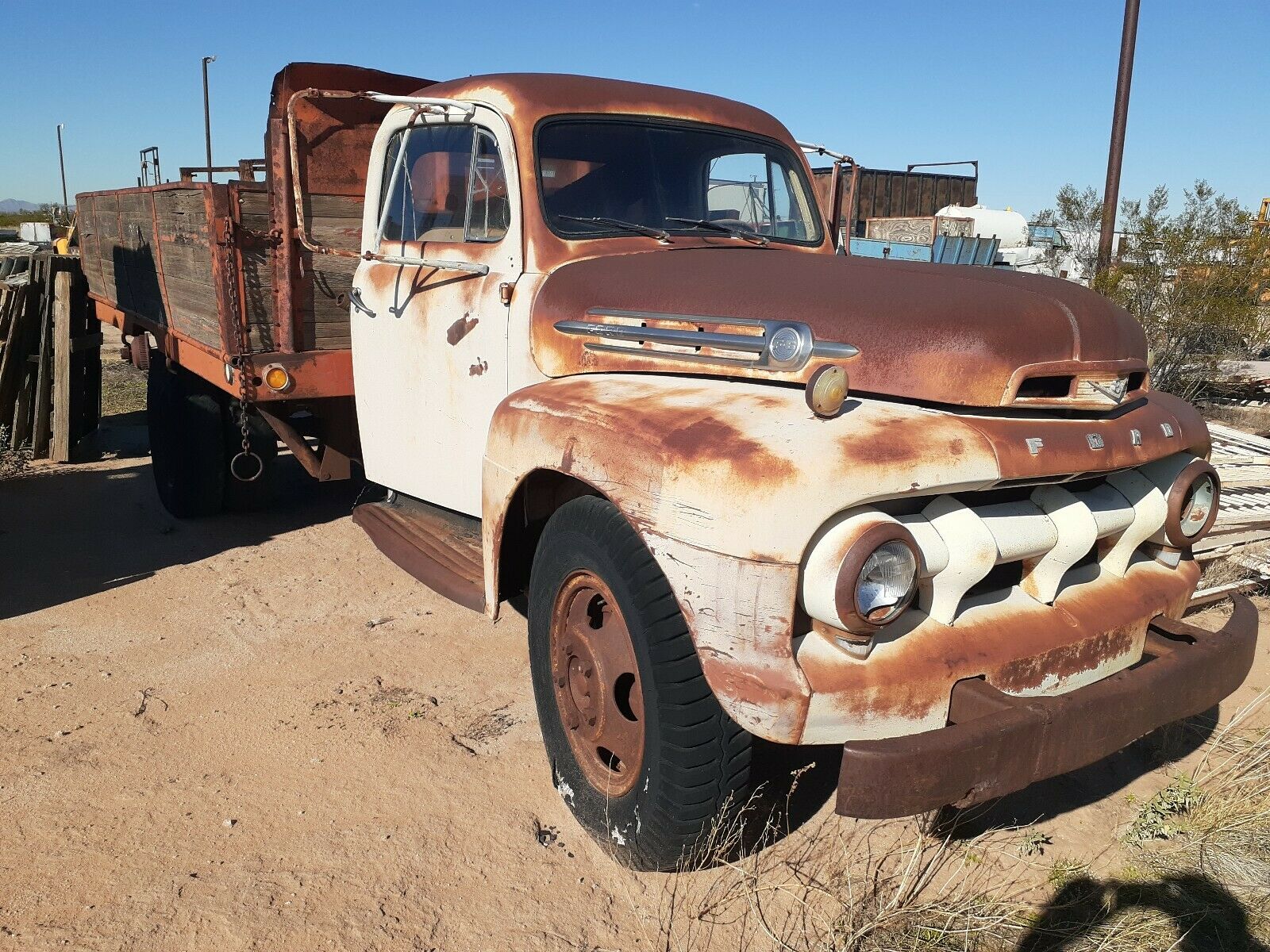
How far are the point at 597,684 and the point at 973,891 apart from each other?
1.13 metres

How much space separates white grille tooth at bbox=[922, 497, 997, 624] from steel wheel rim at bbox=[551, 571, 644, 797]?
2.42ft

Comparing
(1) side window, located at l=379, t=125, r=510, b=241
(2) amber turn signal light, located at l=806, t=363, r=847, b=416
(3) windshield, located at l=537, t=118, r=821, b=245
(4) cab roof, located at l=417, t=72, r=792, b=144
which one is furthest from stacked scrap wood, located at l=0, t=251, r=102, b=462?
(2) amber turn signal light, located at l=806, t=363, r=847, b=416

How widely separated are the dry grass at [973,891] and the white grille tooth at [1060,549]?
0.75 m

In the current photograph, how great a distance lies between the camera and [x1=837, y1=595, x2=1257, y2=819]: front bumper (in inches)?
80.8

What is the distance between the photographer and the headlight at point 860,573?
2025mm

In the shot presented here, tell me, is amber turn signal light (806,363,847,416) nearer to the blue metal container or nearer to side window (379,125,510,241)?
side window (379,125,510,241)

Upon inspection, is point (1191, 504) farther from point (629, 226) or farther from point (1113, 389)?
point (629, 226)

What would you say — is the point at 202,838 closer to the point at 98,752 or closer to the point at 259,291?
the point at 98,752

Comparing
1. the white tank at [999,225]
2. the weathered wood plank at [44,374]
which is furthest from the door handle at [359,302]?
the white tank at [999,225]

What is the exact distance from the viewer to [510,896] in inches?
101

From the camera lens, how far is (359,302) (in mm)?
4125

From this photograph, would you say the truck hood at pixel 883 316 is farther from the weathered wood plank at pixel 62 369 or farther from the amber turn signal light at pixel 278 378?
the weathered wood plank at pixel 62 369

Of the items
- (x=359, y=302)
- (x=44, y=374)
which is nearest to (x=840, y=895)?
(x=359, y=302)

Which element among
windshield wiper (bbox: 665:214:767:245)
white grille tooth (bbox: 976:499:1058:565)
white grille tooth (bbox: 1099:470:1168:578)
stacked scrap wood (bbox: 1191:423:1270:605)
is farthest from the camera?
stacked scrap wood (bbox: 1191:423:1270:605)
